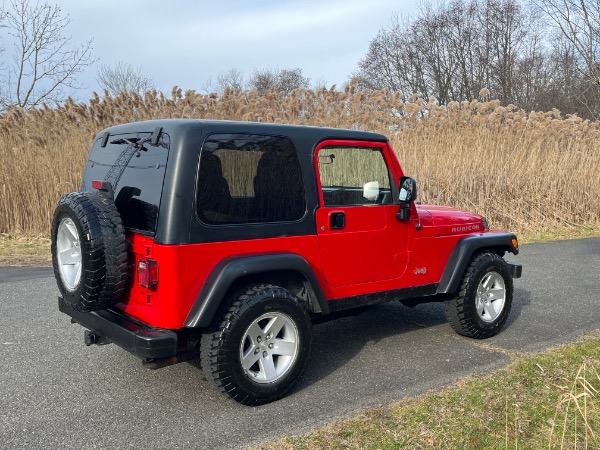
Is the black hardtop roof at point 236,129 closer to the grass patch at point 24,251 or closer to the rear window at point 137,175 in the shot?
the rear window at point 137,175

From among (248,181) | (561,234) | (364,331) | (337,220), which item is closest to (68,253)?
(248,181)

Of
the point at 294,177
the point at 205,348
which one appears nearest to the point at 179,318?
the point at 205,348

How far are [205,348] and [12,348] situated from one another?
2253mm

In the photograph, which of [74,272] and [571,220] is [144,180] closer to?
[74,272]

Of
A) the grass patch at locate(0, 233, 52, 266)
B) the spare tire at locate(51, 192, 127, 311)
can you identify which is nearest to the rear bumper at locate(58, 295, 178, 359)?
the spare tire at locate(51, 192, 127, 311)

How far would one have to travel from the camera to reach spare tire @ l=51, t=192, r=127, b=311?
10.7 feet

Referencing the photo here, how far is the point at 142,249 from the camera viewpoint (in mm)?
3369

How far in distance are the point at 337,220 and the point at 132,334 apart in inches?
63.7

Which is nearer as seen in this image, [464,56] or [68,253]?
[68,253]

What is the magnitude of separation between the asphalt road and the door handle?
1134 mm

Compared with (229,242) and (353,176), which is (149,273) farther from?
(353,176)

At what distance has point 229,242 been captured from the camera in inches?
135

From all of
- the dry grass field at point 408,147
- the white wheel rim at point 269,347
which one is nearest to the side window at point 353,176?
the white wheel rim at point 269,347

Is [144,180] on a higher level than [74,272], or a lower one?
higher
